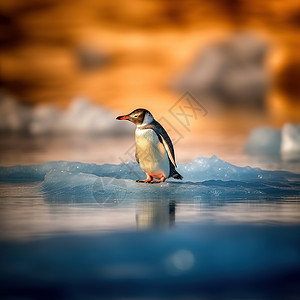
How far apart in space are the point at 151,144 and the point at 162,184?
467mm

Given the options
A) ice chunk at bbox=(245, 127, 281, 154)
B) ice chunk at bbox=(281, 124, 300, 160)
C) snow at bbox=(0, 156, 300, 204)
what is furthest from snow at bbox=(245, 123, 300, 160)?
snow at bbox=(0, 156, 300, 204)

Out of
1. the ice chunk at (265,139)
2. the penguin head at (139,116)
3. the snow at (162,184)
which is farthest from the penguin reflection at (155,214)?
the ice chunk at (265,139)

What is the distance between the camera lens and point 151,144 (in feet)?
22.2

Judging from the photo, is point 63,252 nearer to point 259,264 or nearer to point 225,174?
point 259,264

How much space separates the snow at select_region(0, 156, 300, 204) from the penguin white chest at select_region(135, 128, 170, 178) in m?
0.22

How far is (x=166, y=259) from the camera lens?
357 centimetres

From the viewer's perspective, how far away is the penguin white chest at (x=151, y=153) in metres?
6.77

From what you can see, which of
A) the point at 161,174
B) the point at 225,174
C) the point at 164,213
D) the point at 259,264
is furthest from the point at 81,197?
the point at 259,264

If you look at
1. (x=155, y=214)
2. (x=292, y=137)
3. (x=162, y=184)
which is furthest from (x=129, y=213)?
(x=292, y=137)

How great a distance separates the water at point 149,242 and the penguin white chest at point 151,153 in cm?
25

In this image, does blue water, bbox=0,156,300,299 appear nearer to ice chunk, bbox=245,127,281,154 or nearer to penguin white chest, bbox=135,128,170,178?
penguin white chest, bbox=135,128,170,178

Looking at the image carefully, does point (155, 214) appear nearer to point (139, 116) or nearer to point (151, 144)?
point (151, 144)

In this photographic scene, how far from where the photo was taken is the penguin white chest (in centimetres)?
677

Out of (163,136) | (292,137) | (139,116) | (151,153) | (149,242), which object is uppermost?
(292,137)
